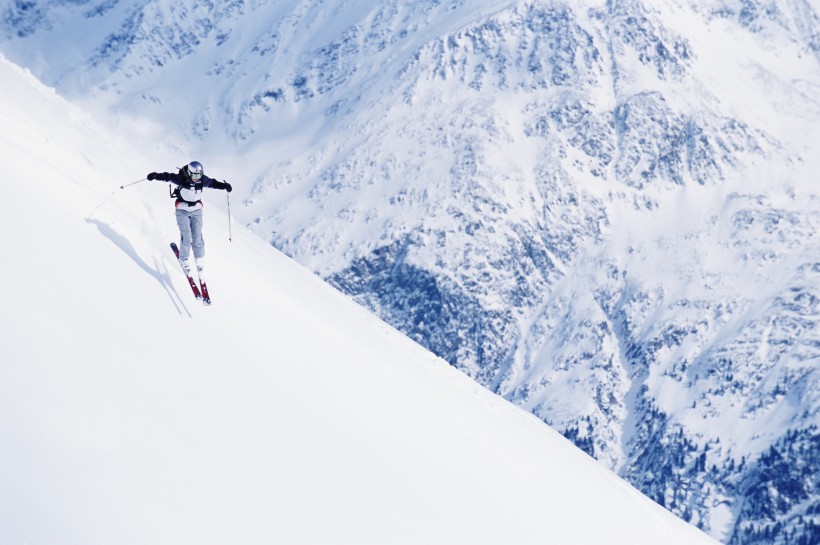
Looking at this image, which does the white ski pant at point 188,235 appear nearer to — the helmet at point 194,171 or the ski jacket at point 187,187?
the ski jacket at point 187,187

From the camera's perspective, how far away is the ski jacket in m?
19.3

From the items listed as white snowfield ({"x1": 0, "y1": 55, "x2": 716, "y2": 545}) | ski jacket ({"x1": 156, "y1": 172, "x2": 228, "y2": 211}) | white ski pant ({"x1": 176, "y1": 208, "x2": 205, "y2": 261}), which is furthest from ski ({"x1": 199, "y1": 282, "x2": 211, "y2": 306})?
ski jacket ({"x1": 156, "y1": 172, "x2": 228, "y2": 211})

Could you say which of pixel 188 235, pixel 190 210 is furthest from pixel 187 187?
pixel 188 235

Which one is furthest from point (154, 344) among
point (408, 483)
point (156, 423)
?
point (408, 483)

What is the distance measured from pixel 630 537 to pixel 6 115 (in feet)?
61.0

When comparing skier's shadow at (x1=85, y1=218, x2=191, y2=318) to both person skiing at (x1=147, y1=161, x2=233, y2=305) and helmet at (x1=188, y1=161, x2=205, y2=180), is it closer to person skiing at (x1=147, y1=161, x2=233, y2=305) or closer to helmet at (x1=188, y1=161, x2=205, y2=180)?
person skiing at (x1=147, y1=161, x2=233, y2=305)

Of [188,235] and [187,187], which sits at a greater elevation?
[187,187]

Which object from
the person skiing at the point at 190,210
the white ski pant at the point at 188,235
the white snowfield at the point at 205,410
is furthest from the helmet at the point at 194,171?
the white snowfield at the point at 205,410

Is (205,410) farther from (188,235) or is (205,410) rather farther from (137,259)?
(188,235)

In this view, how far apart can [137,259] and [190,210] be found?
5.29ft

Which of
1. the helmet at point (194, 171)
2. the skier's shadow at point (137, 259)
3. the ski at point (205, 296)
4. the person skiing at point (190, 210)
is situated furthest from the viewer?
the ski at point (205, 296)

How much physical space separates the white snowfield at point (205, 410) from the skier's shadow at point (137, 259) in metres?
0.05

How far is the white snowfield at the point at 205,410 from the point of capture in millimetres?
12500

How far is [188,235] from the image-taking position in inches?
779
